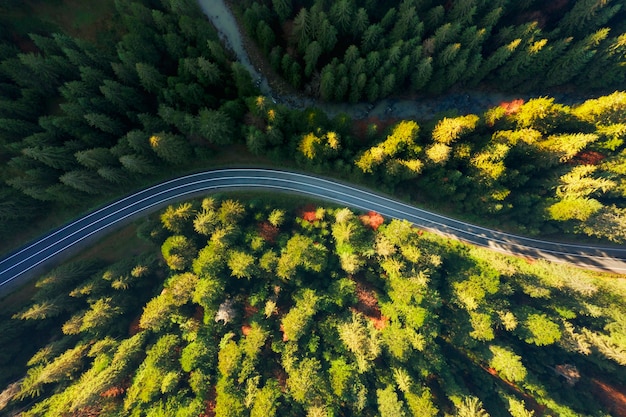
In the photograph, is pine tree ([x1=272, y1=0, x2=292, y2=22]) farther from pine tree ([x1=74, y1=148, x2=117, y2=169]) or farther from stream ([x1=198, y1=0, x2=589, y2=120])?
pine tree ([x1=74, y1=148, x2=117, y2=169])

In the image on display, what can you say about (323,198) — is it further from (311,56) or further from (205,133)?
(311,56)

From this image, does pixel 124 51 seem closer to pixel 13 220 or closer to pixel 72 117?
pixel 72 117

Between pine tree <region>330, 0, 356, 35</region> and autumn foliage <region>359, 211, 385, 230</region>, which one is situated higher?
pine tree <region>330, 0, 356, 35</region>

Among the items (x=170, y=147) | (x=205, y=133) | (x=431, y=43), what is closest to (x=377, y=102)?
(x=431, y=43)

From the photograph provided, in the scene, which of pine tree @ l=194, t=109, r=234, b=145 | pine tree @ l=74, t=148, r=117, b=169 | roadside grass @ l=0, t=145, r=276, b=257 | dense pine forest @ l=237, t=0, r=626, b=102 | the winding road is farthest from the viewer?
the winding road

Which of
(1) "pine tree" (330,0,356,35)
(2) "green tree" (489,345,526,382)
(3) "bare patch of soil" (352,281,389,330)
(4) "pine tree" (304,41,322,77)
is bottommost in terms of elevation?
(2) "green tree" (489,345,526,382)

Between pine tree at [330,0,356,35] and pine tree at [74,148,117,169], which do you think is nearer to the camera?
pine tree at [74,148,117,169]

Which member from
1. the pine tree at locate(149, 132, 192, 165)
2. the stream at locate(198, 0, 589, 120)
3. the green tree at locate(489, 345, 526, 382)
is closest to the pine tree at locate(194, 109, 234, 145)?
the pine tree at locate(149, 132, 192, 165)
